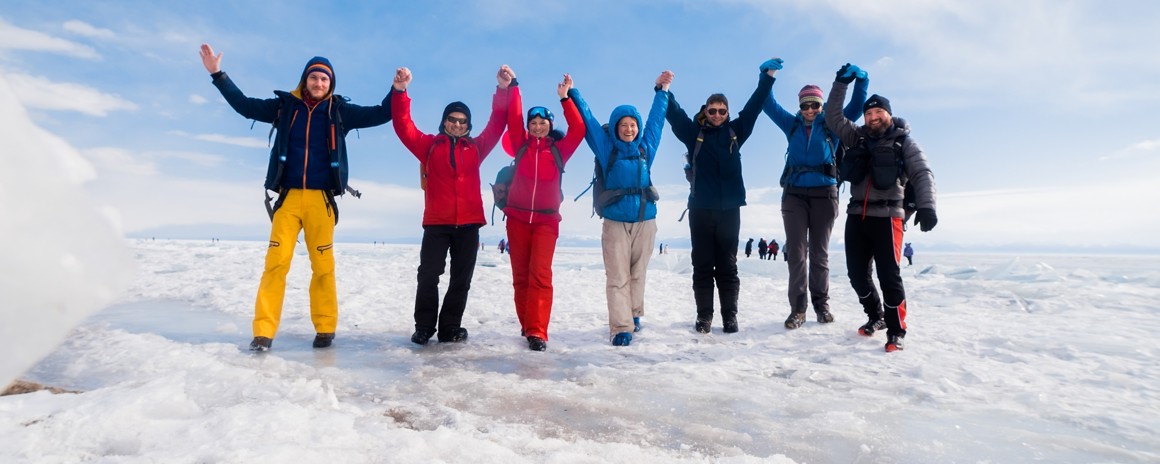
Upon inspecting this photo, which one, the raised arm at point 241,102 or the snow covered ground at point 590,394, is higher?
the raised arm at point 241,102

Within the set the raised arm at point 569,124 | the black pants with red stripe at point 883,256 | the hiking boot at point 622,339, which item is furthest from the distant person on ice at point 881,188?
the raised arm at point 569,124

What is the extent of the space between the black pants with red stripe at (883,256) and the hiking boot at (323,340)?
4111 mm

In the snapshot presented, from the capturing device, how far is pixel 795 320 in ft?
16.6

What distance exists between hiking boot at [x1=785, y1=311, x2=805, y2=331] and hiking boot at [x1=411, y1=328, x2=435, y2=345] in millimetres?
3260

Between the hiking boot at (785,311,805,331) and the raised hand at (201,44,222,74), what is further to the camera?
the hiking boot at (785,311,805,331)

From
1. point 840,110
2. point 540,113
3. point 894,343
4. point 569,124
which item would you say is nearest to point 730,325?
point 894,343

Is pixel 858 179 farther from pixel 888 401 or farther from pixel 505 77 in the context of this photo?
pixel 505 77

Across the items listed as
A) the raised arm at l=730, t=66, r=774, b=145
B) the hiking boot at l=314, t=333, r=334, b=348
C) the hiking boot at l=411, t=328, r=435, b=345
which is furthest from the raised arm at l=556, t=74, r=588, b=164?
the hiking boot at l=314, t=333, r=334, b=348

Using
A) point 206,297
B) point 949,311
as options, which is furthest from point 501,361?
point 949,311

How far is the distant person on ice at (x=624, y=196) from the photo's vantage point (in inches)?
176

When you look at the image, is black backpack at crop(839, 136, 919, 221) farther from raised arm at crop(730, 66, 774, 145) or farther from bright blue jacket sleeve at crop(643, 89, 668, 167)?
bright blue jacket sleeve at crop(643, 89, 668, 167)

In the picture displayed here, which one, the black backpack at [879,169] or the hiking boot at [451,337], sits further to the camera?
the hiking boot at [451,337]

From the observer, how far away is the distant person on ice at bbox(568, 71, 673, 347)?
4477 millimetres

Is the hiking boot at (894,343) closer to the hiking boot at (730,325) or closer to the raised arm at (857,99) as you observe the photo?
the hiking boot at (730,325)
